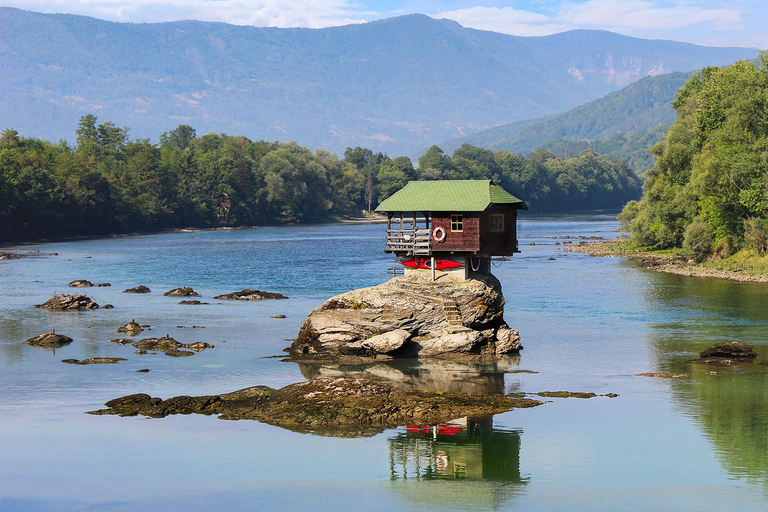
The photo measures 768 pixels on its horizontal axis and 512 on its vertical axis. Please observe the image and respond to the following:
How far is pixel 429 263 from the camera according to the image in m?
50.1

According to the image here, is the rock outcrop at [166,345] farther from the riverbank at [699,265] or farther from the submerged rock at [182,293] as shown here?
the riverbank at [699,265]

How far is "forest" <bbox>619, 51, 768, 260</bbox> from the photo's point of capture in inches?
3253

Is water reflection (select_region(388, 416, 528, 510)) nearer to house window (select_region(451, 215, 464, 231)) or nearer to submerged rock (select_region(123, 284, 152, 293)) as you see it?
house window (select_region(451, 215, 464, 231))

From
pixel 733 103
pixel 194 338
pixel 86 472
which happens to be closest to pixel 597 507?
Result: pixel 86 472

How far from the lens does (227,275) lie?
96.2 meters

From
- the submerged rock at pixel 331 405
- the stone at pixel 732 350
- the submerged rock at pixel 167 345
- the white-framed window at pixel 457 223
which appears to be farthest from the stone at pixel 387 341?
the stone at pixel 732 350

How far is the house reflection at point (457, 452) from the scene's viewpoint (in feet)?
96.9

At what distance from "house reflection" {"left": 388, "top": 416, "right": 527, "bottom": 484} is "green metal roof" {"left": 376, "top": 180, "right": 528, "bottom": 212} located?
1750cm

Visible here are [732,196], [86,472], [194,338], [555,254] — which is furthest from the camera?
[555,254]

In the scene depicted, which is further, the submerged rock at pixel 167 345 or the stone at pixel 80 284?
the stone at pixel 80 284

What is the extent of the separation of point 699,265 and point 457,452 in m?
69.0

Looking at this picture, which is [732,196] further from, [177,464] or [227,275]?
[177,464]

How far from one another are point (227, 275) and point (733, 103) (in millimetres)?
60681

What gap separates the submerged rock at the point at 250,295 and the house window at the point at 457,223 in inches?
1177
